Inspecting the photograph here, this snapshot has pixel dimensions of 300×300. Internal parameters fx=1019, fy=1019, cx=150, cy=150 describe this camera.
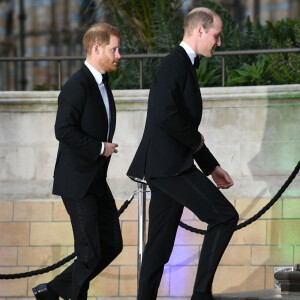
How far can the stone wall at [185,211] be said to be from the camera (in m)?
8.52

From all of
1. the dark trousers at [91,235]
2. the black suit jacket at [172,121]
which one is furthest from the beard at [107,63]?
the dark trousers at [91,235]

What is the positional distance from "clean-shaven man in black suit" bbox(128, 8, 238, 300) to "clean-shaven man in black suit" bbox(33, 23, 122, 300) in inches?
14.7

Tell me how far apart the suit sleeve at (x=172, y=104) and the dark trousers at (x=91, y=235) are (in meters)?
0.76

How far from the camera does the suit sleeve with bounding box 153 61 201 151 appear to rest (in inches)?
217

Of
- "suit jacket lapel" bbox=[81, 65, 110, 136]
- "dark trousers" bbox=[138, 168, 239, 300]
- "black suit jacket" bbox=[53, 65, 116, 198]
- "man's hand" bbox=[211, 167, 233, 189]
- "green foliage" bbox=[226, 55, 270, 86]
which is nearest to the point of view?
"dark trousers" bbox=[138, 168, 239, 300]

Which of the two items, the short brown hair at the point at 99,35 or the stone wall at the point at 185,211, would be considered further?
the stone wall at the point at 185,211

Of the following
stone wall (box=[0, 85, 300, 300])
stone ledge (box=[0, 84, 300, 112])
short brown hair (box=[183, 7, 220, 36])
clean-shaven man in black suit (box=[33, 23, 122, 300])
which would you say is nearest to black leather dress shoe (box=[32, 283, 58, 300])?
clean-shaven man in black suit (box=[33, 23, 122, 300])

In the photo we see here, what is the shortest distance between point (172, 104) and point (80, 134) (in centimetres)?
71

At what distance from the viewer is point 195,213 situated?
554 centimetres

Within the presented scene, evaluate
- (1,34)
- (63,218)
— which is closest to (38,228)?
(63,218)

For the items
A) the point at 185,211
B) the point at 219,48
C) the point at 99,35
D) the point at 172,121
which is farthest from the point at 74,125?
the point at 219,48

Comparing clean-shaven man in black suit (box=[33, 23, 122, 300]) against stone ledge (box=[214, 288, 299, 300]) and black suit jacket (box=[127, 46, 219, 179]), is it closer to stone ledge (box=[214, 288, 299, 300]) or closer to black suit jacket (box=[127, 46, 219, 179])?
black suit jacket (box=[127, 46, 219, 179])

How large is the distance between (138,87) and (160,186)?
13.9 feet

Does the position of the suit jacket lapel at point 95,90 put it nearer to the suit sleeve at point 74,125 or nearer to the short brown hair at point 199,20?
the suit sleeve at point 74,125
